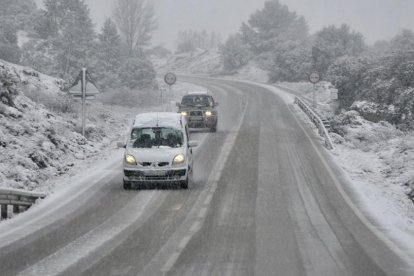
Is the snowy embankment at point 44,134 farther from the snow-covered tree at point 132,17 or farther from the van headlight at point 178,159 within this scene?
the snow-covered tree at point 132,17

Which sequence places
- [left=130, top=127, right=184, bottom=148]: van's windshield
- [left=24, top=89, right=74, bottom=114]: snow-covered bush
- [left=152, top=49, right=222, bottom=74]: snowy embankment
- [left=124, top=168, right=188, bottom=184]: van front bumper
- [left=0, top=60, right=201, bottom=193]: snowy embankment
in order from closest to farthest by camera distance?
[left=124, top=168, right=188, bottom=184]: van front bumper, [left=130, top=127, right=184, bottom=148]: van's windshield, [left=0, top=60, right=201, bottom=193]: snowy embankment, [left=24, top=89, right=74, bottom=114]: snow-covered bush, [left=152, top=49, right=222, bottom=74]: snowy embankment

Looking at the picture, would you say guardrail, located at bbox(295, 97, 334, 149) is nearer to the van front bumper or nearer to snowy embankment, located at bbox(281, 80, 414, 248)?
snowy embankment, located at bbox(281, 80, 414, 248)

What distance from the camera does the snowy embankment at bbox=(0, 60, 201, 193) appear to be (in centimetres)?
1827

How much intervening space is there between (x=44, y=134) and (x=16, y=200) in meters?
7.93

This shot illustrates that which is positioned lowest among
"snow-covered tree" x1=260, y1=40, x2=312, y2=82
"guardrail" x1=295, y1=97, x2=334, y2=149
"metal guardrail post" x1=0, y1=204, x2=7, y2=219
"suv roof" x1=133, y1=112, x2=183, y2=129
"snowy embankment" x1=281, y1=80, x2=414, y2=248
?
"metal guardrail post" x1=0, y1=204, x2=7, y2=219

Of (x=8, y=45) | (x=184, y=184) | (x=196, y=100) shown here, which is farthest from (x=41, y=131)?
(x=8, y=45)

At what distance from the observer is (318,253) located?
10336 millimetres

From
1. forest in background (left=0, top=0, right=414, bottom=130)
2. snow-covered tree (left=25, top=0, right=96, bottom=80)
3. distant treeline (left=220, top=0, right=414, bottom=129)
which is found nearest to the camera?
distant treeline (left=220, top=0, right=414, bottom=129)

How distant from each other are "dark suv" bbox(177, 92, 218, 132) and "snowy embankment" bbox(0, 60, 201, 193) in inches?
116

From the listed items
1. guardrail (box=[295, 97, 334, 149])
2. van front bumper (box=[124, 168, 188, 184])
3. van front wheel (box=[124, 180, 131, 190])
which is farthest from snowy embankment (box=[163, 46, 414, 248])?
van front wheel (box=[124, 180, 131, 190])

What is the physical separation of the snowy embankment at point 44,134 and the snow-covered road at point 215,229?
52.8 inches

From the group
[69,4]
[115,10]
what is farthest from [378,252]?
[115,10]

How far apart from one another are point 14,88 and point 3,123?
2.73 meters

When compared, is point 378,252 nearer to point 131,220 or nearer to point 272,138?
point 131,220
